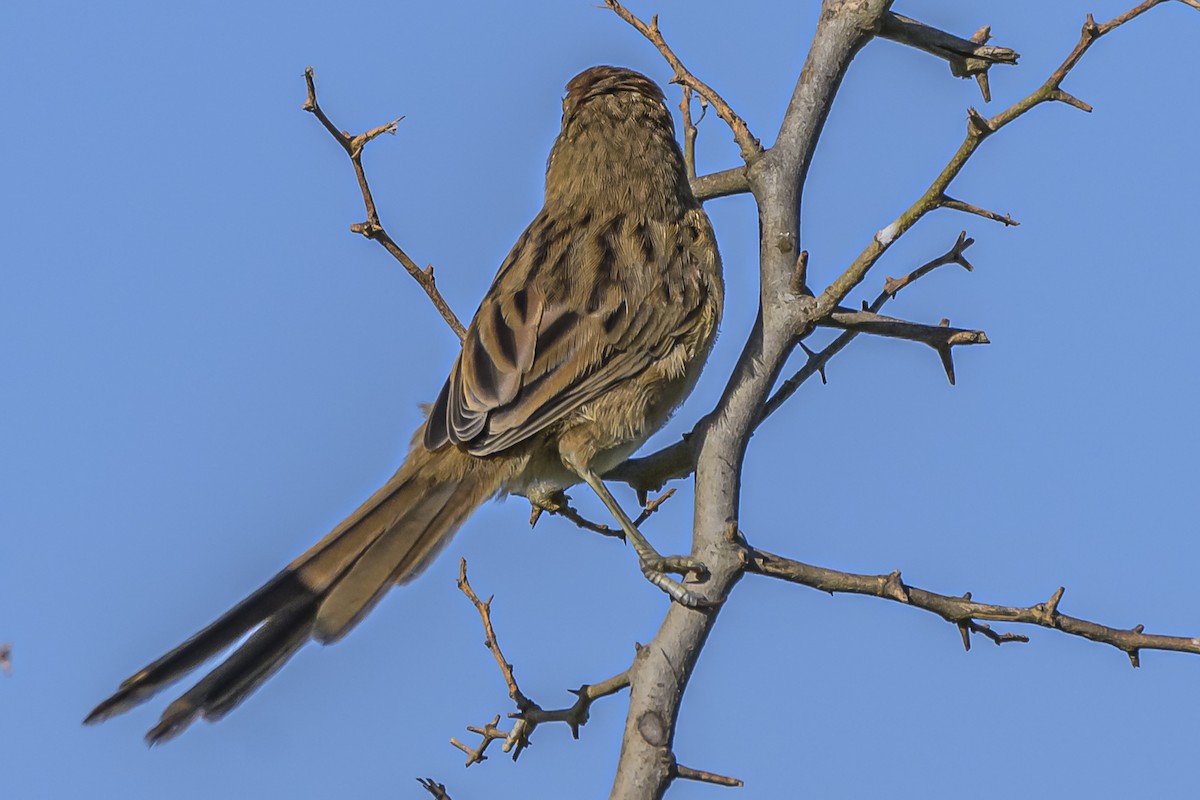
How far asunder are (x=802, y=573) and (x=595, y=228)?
2.53m

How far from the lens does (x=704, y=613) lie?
13.8ft

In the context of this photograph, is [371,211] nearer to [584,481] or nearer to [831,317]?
[584,481]

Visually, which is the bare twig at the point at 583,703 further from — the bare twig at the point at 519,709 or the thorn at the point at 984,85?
the thorn at the point at 984,85

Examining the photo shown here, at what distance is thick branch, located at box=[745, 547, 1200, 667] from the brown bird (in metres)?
0.67

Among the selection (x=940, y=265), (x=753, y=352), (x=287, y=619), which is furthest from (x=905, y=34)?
(x=287, y=619)

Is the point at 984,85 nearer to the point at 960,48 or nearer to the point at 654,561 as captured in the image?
the point at 960,48

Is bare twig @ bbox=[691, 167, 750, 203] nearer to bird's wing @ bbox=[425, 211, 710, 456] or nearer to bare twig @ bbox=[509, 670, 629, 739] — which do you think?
bird's wing @ bbox=[425, 211, 710, 456]

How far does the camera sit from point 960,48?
5.34m

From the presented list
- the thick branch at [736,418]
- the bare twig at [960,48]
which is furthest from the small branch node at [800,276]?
the bare twig at [960,48]

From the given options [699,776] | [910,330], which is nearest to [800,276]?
[910,330]

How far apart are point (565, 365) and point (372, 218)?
3.15 ft

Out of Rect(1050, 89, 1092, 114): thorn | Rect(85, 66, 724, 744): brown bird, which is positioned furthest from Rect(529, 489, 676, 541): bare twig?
Rect(1050, 89, 1092, 114): thorn

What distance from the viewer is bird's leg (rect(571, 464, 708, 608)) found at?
4.27 meters

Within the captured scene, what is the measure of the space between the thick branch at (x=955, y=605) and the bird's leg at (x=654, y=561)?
0.20m
